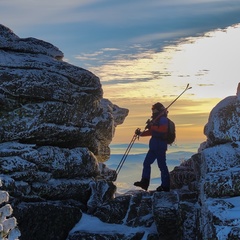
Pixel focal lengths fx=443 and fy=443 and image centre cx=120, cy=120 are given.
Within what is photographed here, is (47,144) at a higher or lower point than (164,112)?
lower

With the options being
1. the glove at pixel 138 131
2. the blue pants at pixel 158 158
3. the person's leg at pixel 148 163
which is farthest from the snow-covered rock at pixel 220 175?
the glove at pixel 138 131

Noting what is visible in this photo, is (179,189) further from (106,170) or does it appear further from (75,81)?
(75,81)

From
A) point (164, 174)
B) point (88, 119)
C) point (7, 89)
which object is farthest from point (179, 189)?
point (7, 89)

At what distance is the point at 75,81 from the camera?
2511 cm

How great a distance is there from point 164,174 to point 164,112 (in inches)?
122

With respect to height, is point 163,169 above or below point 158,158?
below

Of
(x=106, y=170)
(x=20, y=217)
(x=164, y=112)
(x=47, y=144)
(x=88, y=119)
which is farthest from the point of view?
(x=106, y=170)

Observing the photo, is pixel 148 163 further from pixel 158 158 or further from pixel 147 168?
pixel 158 158

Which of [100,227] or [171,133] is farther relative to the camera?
[171,133]

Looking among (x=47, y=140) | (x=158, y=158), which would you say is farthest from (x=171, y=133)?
(x=47, y=140)

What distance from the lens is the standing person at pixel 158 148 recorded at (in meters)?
21.8

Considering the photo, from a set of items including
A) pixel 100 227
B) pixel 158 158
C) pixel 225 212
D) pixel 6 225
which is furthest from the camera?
pixel 158 158

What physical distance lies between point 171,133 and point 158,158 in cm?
142

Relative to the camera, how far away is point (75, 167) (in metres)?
23.6
